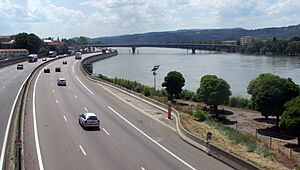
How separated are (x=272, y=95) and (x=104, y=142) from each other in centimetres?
2581

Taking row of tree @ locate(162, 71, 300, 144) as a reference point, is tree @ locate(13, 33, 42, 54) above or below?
above

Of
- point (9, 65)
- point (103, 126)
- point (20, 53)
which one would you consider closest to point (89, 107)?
point (103, 126)

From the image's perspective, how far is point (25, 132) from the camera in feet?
104

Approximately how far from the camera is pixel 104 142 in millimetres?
29406

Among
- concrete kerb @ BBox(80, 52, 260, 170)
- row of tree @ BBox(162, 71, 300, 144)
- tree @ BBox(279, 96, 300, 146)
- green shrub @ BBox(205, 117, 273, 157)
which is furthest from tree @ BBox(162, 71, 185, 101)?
green shrub @ BBox(205, 117, 273, 157)

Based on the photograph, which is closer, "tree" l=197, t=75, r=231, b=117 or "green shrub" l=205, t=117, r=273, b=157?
"green shrub" l=205, t=117, r=273, b=157

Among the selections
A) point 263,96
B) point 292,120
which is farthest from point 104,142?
point 263,96

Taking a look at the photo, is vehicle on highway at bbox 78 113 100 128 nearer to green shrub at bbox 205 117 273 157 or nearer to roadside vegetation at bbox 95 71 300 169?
roadside vegetation at bbox 95 71 300 169

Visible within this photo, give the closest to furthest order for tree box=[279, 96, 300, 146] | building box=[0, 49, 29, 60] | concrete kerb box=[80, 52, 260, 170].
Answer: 1. concrete kerb box=[80, 52, 260, 170]
2. tree box=[279, 96, 300, 146]
3. building box=[0, 49, 29, 60]

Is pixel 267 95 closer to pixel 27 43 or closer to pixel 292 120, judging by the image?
pixel 292 120

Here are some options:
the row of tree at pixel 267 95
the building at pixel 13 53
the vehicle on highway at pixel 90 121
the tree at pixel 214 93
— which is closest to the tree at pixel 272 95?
the row of tree at pixel 267 95

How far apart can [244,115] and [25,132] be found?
3033cm

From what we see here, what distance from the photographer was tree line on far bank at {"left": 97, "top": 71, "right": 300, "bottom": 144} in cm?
3956

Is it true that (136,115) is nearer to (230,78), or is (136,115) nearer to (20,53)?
(230,78)
